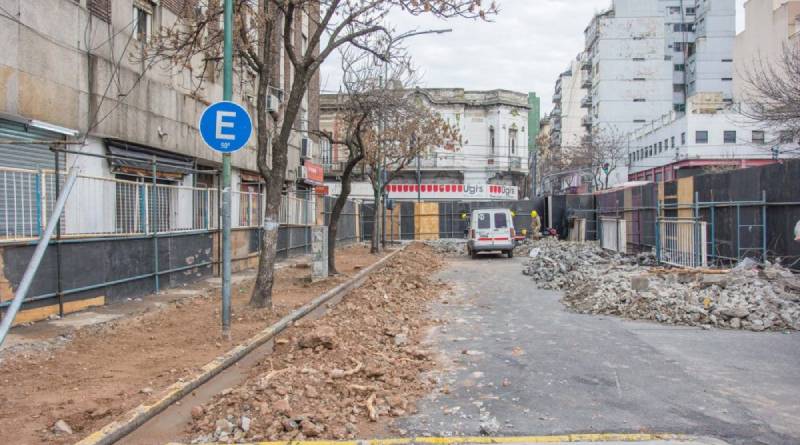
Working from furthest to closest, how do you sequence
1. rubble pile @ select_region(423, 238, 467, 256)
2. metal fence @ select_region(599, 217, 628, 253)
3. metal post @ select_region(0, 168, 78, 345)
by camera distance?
1. rubble pile @ select_region(423, 238, 467, 256)
2. metal fence @ select_region(599, 217, 628, 253)
3. metal post @ select_region(0, 168, 78, 345)

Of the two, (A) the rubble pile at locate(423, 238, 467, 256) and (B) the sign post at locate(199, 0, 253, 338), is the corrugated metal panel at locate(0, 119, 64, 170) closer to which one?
(B) the sign post at locate(199, 0, 253, 338)

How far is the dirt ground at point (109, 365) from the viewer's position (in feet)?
16.6

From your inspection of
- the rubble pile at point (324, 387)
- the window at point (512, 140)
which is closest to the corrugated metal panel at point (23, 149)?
the rubble pile at point (324, 387)

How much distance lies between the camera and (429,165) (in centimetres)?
5291

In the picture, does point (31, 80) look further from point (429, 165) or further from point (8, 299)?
point (429, 165)

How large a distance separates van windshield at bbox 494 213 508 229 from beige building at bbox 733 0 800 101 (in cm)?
2980

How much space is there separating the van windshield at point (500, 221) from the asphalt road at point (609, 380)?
14.8 m

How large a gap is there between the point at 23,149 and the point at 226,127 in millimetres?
4660

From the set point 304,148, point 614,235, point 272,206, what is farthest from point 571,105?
point 272,206

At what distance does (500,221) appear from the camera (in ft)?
82.9

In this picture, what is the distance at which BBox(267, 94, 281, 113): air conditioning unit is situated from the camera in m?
22.2

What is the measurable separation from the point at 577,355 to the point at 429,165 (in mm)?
45963

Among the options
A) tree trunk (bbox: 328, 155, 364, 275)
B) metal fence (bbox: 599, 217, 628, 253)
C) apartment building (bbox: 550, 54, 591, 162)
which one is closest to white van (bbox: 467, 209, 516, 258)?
metal fence (bbox: 599, 217, 628, 253)

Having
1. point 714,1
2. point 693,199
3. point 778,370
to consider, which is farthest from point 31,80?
point 714,1
